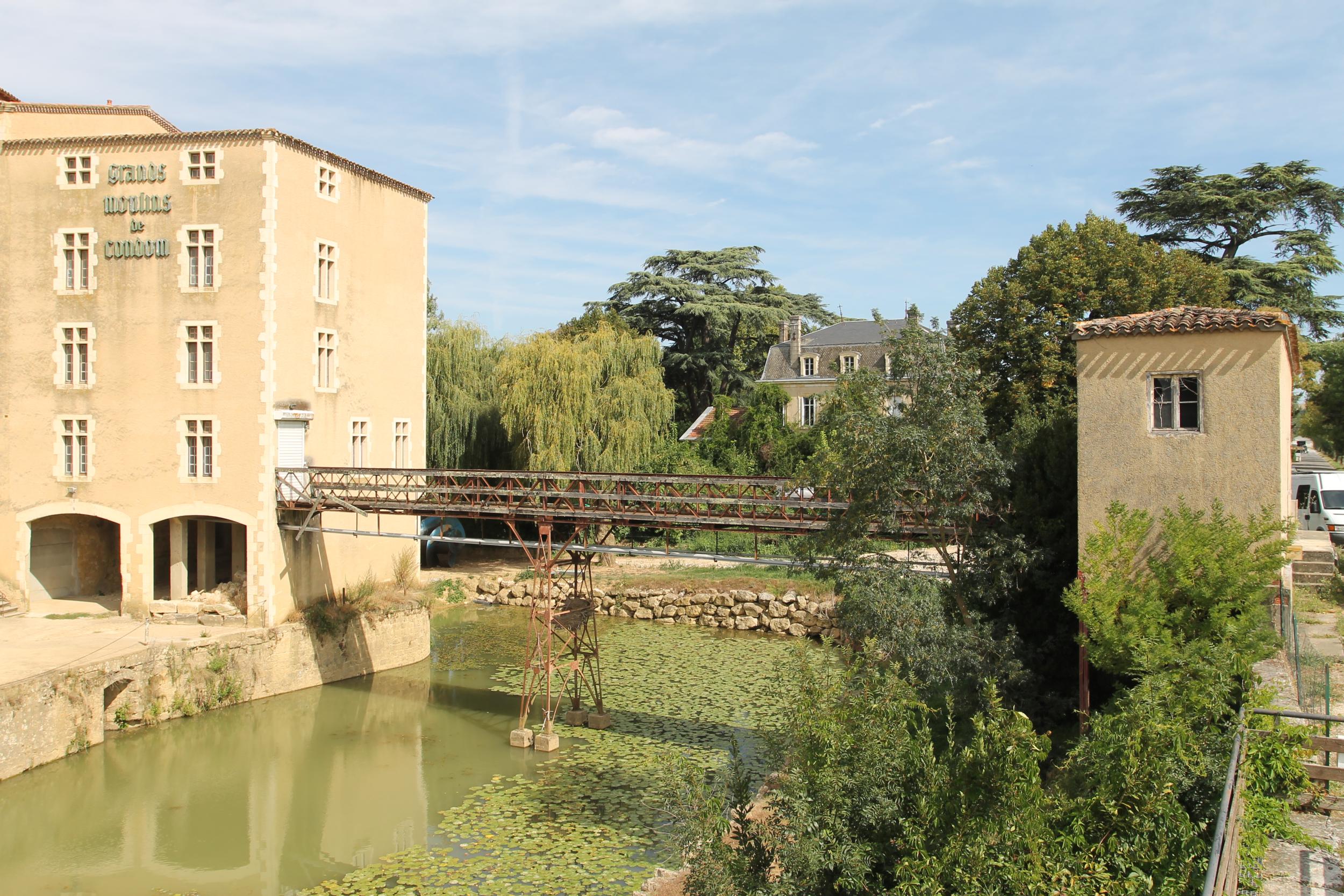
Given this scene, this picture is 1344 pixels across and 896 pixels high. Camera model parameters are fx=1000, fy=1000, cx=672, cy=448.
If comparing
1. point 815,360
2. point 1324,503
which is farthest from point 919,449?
point 815,360

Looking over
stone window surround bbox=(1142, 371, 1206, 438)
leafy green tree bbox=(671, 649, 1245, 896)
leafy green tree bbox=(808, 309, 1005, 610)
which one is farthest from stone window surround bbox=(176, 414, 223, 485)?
stone window surround bbox=(1142, 371, 1206, 438)

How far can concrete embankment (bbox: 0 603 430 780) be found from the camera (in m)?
15.2

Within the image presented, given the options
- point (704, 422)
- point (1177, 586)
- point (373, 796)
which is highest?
point (704, 422)

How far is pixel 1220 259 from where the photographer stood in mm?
31875

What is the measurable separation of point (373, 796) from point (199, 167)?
13.2 m

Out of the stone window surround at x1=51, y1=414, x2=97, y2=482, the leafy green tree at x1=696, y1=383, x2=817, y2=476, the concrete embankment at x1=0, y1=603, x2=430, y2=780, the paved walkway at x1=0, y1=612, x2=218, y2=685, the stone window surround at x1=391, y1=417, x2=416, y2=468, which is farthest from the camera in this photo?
the leafy green tree at x1=696, y1=383, x2=817, y2=476

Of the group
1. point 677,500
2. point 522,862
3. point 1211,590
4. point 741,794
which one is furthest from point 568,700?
point 1211,590

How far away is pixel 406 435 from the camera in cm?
2397

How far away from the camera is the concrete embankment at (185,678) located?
49.8 ft

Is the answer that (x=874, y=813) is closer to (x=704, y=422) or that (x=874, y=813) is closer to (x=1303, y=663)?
(x=1303, y=663)

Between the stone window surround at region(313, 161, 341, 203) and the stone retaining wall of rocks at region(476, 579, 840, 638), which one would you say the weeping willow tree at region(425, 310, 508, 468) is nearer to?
the stone retaining wall of rocks at region(476, 579, 840, 638)

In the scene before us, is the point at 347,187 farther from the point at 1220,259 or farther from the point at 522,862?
the point at 1220,259

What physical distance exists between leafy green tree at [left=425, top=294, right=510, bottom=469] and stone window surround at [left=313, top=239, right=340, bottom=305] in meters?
11.1

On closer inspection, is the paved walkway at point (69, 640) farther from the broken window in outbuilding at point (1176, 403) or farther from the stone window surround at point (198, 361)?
the broken window in outbuilding at point (1176, 403)
